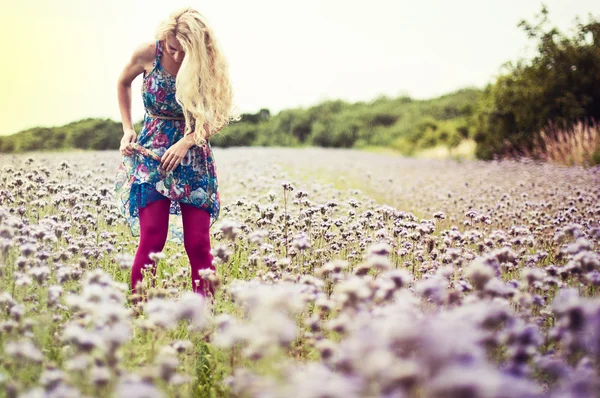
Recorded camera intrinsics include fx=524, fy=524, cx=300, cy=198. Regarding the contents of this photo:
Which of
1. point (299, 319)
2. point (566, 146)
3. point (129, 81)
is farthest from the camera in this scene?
point (566, 146)

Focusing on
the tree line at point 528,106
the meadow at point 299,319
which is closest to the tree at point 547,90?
the tree line at point 528,106

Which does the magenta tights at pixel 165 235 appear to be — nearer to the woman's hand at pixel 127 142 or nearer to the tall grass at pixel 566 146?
the woman's hand at pixel 127 142

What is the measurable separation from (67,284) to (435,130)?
30.5 m

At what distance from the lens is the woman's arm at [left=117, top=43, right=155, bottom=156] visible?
3.87m

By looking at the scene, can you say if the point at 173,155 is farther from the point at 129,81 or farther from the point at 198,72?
the point at 129,81

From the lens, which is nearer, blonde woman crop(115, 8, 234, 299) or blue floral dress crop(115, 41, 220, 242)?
blonde woman crop(115, 8, 234, 299)

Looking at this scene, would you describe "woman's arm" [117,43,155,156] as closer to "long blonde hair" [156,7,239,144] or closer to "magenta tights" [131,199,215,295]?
"long blonde hair" [156,7,239,144]

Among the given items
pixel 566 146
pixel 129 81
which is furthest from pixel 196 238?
pixel 566 146

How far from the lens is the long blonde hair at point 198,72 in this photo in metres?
3.60

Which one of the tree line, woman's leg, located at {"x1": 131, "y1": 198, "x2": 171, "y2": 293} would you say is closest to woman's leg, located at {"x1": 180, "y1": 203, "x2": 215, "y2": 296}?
woman's leg, located at {"x1": 131, "y1": 198, "x2": 171, "y2": 293}

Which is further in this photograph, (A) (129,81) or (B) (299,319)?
(A) (129,81)

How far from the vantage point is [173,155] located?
3.67m

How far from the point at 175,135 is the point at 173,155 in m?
0.33

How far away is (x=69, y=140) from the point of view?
49.8ft
